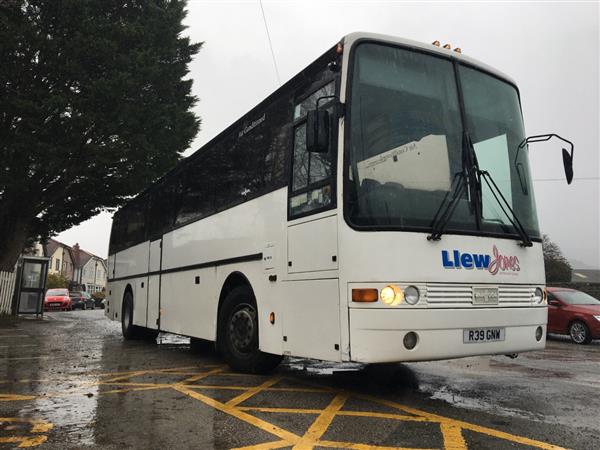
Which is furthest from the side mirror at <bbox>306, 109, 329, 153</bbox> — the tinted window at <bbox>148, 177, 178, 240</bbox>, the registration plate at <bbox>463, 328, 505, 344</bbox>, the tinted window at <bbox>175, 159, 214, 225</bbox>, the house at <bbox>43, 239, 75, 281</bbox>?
the house at <bbox>43, 239, 75, 281</bbox>

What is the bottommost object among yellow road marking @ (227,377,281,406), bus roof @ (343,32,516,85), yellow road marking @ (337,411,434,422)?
yellow road marking @ (337,411,434,422)

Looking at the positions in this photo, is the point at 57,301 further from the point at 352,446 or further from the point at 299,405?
the point at 352,446

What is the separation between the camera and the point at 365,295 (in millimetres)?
4758

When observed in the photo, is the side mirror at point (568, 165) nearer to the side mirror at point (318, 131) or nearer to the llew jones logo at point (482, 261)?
the llew jones logo at point (482, 261)

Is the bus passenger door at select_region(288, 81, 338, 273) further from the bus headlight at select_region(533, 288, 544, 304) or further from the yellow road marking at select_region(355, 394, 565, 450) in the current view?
the bus headlight at select_region(533, 288, 544, 304)

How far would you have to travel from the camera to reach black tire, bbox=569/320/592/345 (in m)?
12.9

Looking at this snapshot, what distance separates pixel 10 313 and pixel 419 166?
871 inches

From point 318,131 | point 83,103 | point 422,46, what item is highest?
point 83,103

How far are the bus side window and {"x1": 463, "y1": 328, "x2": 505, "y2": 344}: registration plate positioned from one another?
1824 millimetres

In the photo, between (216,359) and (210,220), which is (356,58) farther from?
(216,359)

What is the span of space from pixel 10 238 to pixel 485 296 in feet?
66.8

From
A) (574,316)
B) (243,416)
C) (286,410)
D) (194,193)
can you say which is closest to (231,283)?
(194,193)

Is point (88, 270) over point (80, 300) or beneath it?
over

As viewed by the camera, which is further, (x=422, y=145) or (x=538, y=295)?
(x=538, y=295)
